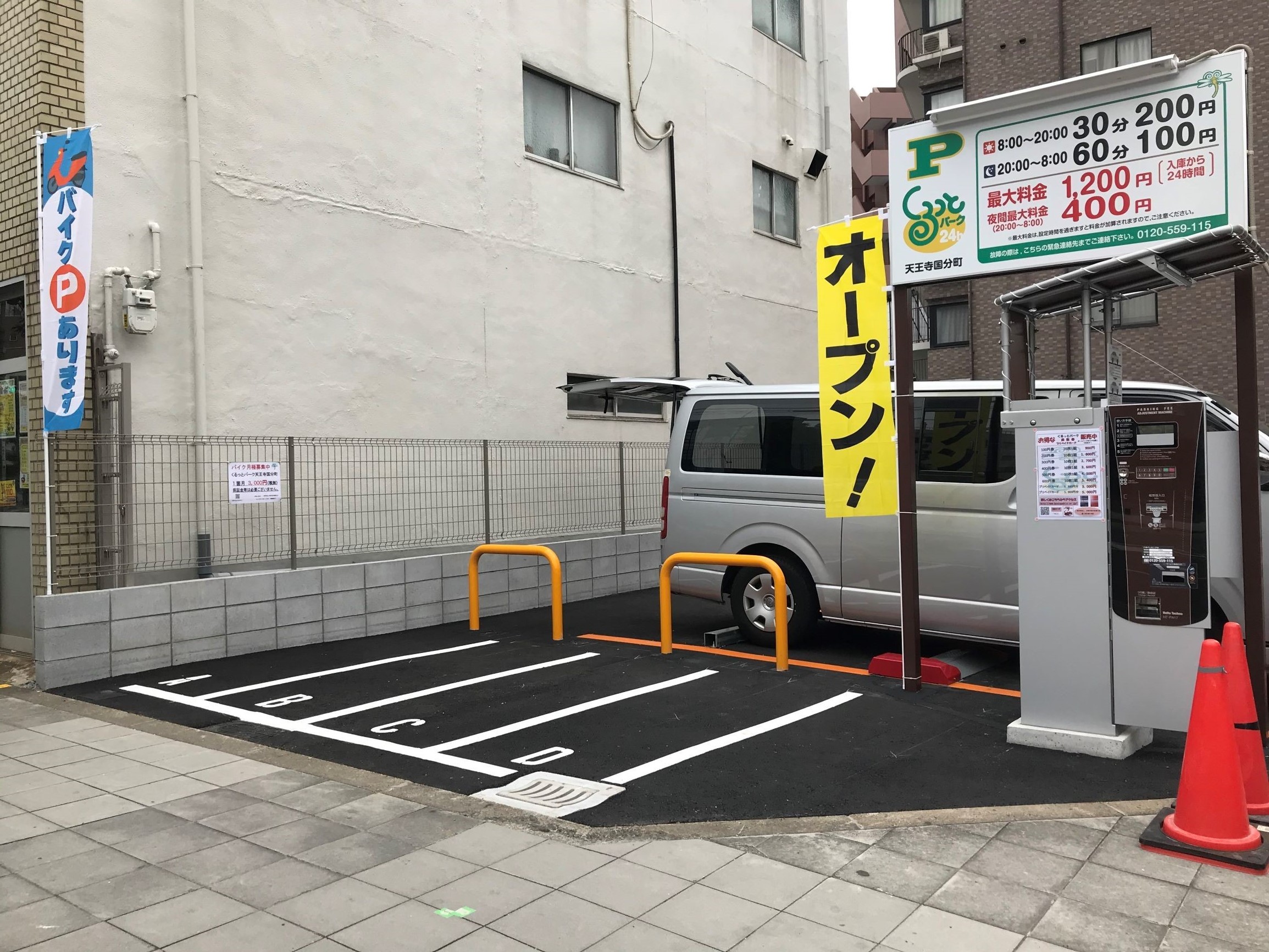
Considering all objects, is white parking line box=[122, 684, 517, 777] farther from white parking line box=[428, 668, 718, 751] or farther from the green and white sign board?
the green and white sign board

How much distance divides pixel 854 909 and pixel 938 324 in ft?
Answer: 76.4

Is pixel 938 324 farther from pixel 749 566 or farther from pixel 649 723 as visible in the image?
pixel 649 723

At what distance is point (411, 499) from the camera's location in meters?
10.1

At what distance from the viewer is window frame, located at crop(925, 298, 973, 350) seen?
80.2ft

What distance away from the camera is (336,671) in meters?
7.88

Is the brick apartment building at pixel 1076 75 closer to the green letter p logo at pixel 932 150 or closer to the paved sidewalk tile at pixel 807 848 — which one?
the green letter p logo at pixel 932 150

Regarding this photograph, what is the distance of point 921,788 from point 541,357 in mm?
8077

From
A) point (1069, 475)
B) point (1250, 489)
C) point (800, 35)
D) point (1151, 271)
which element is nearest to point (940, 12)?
point (800, 35)

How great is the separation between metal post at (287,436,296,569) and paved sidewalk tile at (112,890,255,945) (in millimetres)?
5541

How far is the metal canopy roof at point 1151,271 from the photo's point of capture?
4945 mm

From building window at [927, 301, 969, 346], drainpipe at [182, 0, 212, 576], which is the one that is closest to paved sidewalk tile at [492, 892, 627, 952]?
drainpipe at [182, 0, 212, 576]

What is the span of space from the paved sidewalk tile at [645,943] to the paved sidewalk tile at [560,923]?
0.03 m

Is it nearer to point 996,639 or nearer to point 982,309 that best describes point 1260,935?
point 996,639

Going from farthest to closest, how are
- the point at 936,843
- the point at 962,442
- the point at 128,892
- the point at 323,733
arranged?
the point at 962,442, the point at 323,733, the point at 936,843, the point at 128,892
